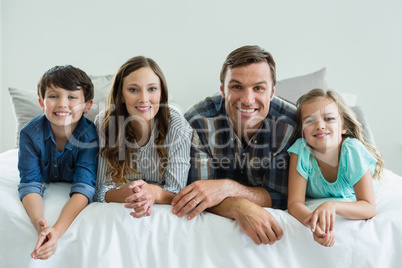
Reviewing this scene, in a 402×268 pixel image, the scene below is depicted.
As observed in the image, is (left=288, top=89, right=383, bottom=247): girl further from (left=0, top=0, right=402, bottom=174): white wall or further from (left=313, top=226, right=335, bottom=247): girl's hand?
(left=0, top=0, right=402, bottom=174): white wall

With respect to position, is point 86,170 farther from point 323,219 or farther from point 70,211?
point 323,219

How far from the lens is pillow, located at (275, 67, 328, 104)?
1.95 metres

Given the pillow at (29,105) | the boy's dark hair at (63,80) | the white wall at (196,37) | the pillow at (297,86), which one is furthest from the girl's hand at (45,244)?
the white wall at (196,37)

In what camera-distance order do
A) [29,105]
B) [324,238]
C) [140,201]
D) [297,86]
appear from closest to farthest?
1. [324,238]
2. [140,201]
3. [29,105]
4. [297,86]

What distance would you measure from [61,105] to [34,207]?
1.20 feet

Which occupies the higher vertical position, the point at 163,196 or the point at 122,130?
the point at 122,130

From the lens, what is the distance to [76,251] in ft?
3.48

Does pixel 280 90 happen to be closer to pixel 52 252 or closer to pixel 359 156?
pixel 359 156

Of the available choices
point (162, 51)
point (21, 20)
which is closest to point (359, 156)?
point (162, 51)

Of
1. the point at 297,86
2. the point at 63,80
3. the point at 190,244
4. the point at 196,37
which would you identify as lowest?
the point at 190,244

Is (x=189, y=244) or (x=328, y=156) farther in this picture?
(x=328, y=156)

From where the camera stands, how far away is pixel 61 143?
1.38m

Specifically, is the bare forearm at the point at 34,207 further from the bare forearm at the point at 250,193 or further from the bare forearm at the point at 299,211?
the bare forearm at the point at 299,211

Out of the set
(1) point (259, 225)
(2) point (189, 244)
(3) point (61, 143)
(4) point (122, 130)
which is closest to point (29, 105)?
(3) point (61, 143)
